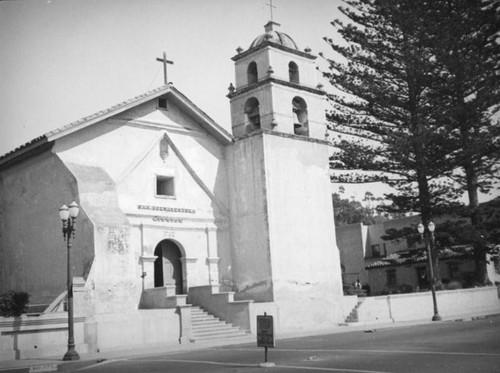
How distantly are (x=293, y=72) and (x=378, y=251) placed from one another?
24762 millimetres

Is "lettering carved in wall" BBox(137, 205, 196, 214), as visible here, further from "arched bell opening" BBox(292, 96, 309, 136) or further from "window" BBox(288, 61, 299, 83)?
"window" BBox(288, 61, 299, 83)

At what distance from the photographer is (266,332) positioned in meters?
11.6

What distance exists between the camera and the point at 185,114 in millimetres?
25000

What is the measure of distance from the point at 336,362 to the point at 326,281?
45.3 ft

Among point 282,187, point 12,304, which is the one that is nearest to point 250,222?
point 282,187

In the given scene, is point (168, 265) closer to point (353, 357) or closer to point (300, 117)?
point (300, 117)

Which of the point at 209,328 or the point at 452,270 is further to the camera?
the point at 452,270

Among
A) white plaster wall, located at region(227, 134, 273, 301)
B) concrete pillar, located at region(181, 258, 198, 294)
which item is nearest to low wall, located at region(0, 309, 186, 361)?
concrete pillar, located at region(181, 258, 198, 294)

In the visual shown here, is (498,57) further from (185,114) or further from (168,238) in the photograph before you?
(168,238)

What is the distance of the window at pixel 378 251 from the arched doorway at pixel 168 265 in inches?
1064

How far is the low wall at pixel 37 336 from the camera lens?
15.8 m

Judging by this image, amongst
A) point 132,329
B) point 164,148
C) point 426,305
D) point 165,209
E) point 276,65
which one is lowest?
point 426,305

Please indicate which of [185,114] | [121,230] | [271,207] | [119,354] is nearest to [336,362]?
[119,354]

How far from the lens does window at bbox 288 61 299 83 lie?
26.5m
